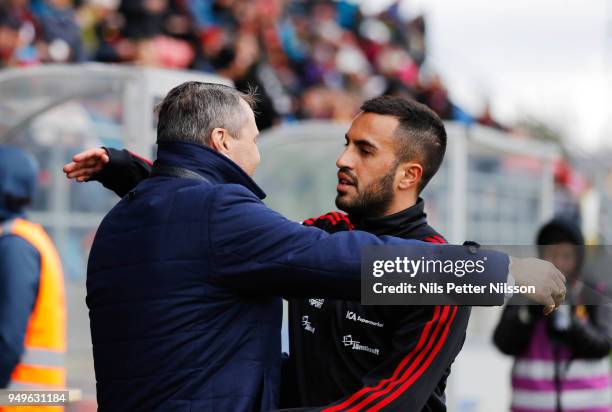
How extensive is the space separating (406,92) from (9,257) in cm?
988

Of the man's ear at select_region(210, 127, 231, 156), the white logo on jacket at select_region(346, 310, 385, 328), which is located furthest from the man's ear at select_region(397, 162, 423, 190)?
the man's ear at select_region(210, 127, 231, 156)

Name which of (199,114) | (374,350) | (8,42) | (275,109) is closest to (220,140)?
(199,114)

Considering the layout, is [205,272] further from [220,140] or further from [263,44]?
[263,44]

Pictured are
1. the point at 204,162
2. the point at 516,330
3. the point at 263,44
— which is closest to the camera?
the point at 204,162

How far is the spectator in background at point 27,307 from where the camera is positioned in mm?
3602

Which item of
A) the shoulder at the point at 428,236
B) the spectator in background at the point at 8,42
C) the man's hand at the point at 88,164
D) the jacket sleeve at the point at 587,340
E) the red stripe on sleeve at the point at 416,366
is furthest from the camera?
the spectator in background at the point at 8,42

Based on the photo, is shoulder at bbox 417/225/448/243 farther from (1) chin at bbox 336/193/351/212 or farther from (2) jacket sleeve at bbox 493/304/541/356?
(2) jacket sleeve at bbox 493/304/541/356

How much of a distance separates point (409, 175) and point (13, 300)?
1737 mm

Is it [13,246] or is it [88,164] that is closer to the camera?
[88,164]

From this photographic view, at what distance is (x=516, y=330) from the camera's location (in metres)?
4.34

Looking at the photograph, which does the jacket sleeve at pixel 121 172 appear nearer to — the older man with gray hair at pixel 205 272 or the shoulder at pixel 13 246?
the older man with gray hair at pixel 205 272

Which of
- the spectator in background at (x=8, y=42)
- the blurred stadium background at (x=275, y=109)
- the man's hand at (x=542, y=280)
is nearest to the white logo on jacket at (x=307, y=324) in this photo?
the man's hand at (x=542, y=280)

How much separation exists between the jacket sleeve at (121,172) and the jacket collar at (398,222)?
72 centimetres

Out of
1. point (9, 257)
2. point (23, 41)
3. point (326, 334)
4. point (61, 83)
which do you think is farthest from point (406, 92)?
point (326, 334)
